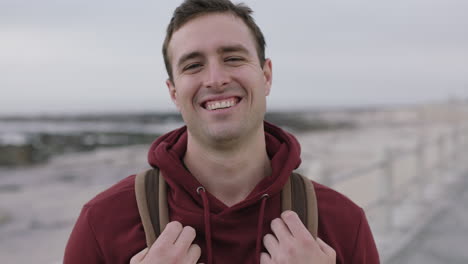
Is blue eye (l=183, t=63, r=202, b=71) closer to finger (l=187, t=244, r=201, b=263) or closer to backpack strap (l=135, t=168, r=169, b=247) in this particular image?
backpack strap (l=135, t=168, r=169, b=247)

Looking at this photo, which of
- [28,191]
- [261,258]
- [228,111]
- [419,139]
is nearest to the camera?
[261,258]

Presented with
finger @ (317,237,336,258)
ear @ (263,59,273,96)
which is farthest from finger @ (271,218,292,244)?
ear @ (263,59,273,96)

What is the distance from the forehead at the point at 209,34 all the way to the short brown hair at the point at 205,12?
1.0 inches

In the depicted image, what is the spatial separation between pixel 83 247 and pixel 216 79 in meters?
0.72

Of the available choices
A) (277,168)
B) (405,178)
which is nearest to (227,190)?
(277,168)

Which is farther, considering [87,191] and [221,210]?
[87,191]

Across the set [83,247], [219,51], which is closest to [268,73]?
[219,51]

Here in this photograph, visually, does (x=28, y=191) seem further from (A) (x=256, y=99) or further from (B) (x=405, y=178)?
(A) (x=256, y=99)

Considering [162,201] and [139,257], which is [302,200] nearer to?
[162,201]

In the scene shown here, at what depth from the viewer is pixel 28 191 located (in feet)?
72.0

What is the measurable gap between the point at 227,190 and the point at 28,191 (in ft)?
74.8

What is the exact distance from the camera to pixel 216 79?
5.03 ft

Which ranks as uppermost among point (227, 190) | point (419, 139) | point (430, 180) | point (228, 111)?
point (228, 111)

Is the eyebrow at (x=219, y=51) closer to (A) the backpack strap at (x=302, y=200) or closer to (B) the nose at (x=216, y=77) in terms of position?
(B) the nose at (x=216, y=77)
